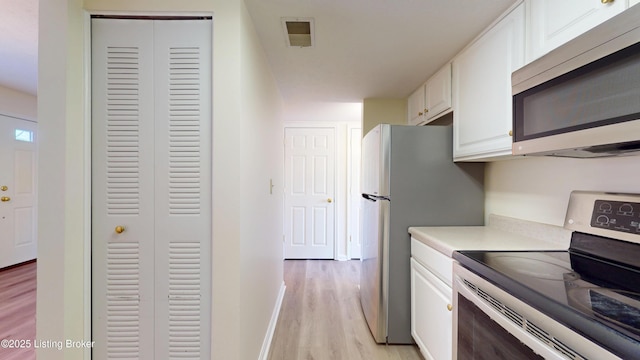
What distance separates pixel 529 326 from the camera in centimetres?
77

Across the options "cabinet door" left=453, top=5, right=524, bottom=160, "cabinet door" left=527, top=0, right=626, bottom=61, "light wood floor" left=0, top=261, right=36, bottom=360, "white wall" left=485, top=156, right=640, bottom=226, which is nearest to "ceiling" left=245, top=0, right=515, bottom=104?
"cabinet door" left=453, top=5, right=524, bottom=160

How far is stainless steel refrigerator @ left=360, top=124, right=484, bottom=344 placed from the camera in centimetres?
187

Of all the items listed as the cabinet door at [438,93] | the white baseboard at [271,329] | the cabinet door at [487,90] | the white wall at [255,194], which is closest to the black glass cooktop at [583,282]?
the cabinet door at [487,90]

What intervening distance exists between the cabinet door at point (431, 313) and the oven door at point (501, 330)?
131 millimetres

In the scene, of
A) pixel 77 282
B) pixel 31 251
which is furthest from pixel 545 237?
pixel 31 251

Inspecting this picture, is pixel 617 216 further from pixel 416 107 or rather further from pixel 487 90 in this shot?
pixel 416 107

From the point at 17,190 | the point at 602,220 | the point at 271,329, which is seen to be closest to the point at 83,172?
the point at 271,329

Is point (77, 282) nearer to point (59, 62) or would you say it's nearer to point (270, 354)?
point (59, 62)

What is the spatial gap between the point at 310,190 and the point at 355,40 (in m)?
2.64

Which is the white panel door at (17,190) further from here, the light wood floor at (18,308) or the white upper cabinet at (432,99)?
the white upper cabinet at (432,99)

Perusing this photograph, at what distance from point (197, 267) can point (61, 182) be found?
0.72 metres

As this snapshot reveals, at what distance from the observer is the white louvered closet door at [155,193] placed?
128 cm

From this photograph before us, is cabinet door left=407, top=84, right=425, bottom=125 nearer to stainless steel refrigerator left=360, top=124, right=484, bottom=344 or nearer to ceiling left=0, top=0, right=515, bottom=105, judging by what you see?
ceiling left=0, top=0, right=515, bottom=105

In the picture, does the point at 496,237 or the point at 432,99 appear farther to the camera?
the point at 432,99
